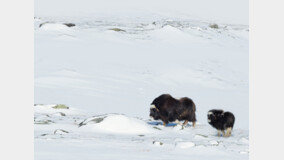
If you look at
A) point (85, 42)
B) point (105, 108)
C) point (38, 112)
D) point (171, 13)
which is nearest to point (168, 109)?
point (38, 112)

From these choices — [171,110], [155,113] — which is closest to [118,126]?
[155,113]

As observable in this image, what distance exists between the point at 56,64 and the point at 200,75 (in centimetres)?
1073

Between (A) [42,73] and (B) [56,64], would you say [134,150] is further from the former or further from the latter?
(B) [56,64]

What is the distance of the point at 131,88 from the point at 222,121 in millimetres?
14493

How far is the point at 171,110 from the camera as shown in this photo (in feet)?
47.2

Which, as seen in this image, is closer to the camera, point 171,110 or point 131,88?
point 171,110

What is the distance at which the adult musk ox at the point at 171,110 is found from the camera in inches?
565

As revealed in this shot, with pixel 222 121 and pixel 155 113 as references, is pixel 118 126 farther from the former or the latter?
pixel 222 121

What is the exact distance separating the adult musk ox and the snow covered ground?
13.4 inches

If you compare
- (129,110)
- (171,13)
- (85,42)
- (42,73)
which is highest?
(171,13)

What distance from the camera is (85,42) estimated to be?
41.3m

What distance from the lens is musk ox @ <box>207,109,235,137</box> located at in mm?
13305

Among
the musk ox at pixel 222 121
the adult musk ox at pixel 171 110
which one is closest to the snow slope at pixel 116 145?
the musk ox at pixel 222 121

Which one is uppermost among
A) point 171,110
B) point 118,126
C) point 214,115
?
point 171,110
